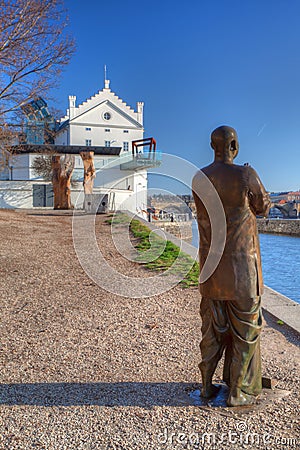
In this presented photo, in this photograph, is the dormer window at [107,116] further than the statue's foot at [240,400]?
Yes

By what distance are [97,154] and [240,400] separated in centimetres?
4131

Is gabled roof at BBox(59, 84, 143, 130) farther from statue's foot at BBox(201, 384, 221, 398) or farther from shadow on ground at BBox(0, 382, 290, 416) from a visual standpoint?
statue's foot at BBox(201, 384, 221, 398)

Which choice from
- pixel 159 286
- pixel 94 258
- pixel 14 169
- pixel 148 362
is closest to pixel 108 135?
pixel 14 169

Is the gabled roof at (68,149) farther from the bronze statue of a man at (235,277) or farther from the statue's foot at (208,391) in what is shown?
the statue's foot at (208,391)

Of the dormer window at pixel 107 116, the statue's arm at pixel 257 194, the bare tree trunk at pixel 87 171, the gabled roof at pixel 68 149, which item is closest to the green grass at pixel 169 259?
the statue's arm at pixel 257 194

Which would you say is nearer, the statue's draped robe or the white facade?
the statue's draped robe

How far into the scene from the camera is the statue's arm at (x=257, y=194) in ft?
10.9

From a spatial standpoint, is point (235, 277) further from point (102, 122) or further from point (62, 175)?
point (102, 122)

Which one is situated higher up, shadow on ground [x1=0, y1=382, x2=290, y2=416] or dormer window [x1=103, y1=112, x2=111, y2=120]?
dormer window [x1=103, y1=112, x2=111, y2=120]

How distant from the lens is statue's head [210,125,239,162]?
11.4ft

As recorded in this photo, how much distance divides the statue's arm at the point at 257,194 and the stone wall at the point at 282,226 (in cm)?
4832

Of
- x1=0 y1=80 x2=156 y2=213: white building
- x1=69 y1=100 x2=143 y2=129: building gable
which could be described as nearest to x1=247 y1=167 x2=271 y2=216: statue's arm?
x1=0 y1=80 x2=156 y2=213: white building

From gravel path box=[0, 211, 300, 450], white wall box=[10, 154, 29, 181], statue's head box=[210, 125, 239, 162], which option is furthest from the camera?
white wall box=[10, 154, 29, 181]

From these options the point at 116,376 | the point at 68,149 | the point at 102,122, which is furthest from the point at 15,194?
the point at 116,376
